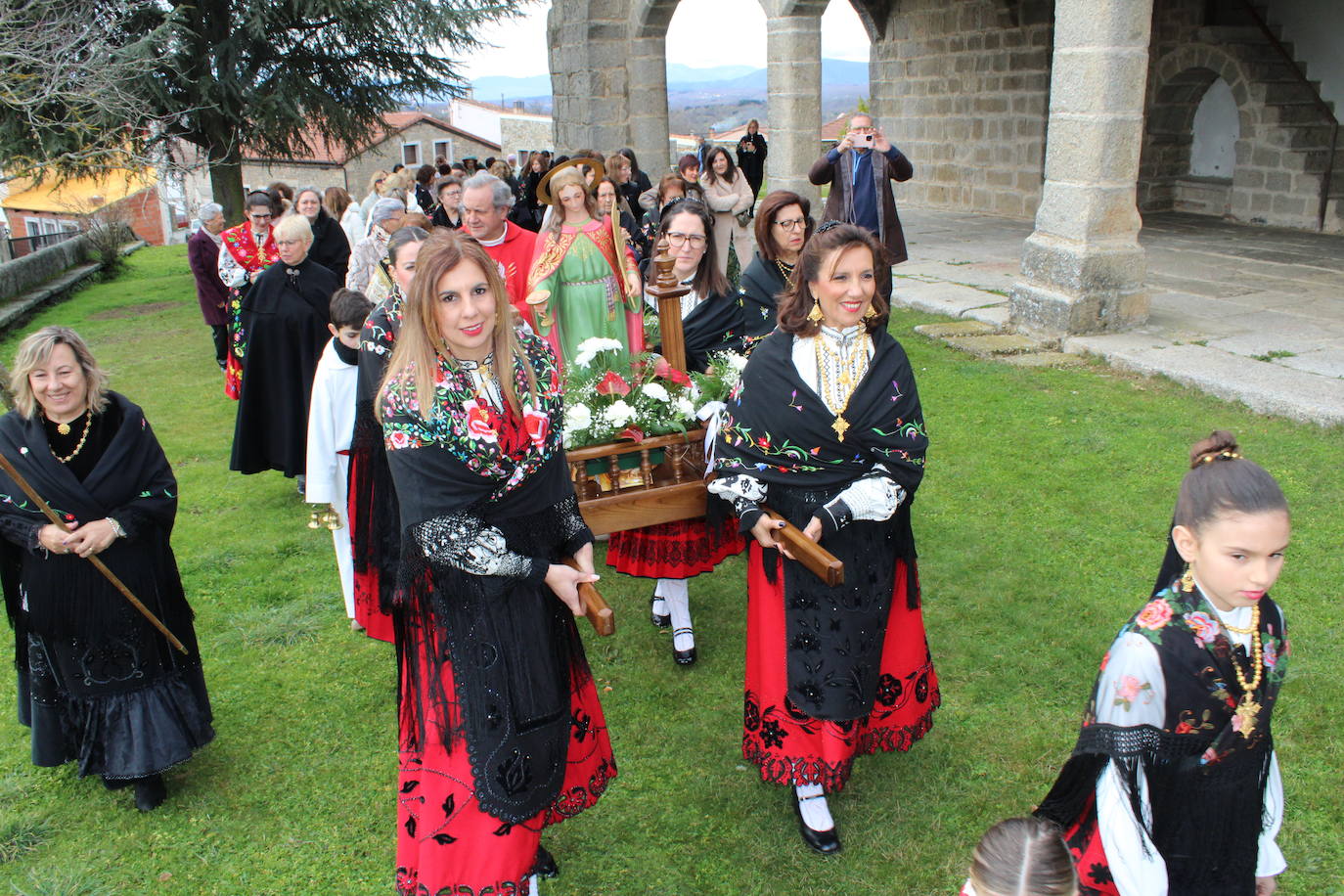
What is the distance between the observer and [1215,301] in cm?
988

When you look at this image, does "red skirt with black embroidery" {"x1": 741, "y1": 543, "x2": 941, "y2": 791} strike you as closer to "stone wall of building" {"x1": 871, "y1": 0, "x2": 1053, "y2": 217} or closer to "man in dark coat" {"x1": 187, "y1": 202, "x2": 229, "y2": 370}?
"man in dark coat" {"x1": 187, "y1": 202, "x2": 229, "y2": 370}

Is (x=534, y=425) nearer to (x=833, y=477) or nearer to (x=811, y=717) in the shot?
(x=833, y=477)

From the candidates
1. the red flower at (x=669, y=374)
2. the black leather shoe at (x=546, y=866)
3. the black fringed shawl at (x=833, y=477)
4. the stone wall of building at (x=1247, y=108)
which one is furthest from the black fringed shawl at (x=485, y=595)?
the stone wall of building at (x=1247, y=108)

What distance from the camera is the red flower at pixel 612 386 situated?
4.13 m

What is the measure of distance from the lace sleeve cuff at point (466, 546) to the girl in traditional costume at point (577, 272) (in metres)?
2.82

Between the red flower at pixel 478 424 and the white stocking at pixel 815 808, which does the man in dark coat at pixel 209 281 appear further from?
the white stocking at pixel 815 808

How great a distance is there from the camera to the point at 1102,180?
28.0ft

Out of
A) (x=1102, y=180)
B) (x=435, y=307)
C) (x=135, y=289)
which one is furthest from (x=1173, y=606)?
(x=135, y=289)

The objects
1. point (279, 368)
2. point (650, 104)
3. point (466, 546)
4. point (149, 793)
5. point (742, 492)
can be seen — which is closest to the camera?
point (466, 546)

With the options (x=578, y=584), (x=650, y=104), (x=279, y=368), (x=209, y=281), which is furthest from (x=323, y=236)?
(x=578, y=584)

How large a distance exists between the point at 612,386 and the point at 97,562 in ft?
6.26

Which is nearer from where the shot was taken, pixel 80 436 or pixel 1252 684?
pixel 1252 684

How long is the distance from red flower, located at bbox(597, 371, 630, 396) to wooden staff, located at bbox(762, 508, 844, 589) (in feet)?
3.09

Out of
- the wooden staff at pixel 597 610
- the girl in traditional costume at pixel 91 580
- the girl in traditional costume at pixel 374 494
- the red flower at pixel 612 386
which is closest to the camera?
the wooden staff at pixel 597 610
